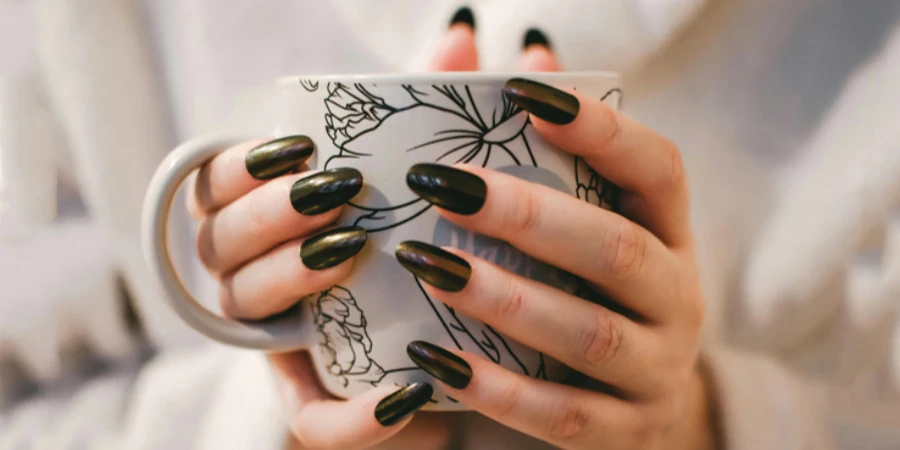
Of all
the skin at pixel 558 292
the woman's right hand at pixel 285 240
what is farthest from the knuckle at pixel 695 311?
the woman's right hand at pixel 285 240

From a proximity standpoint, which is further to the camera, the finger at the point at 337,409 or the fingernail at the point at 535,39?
the fingernail at the point at 535,39

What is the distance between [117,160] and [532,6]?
534mm

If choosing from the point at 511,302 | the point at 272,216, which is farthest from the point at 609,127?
the point at 272,216

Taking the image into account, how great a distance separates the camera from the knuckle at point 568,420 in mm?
351

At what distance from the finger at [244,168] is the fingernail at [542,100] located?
0.13 meters

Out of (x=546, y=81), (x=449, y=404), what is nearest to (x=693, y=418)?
(x=449, y=404)

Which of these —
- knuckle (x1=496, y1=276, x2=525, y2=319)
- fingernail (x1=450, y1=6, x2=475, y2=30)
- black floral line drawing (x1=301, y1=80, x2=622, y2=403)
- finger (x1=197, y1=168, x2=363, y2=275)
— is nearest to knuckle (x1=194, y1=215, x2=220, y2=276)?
finger (x1=197, y1=168, x2=363, y2=275)

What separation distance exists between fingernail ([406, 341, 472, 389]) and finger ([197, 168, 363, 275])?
10cm

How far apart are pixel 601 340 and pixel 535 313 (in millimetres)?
52

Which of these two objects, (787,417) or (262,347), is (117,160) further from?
(787,417)

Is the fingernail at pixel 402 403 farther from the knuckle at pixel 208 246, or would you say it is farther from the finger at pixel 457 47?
the finger at pixel 457 47

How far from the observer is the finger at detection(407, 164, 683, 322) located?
0.98 ft

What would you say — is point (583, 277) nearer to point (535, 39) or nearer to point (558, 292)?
point (558, 292)

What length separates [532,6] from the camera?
1.94 feet
